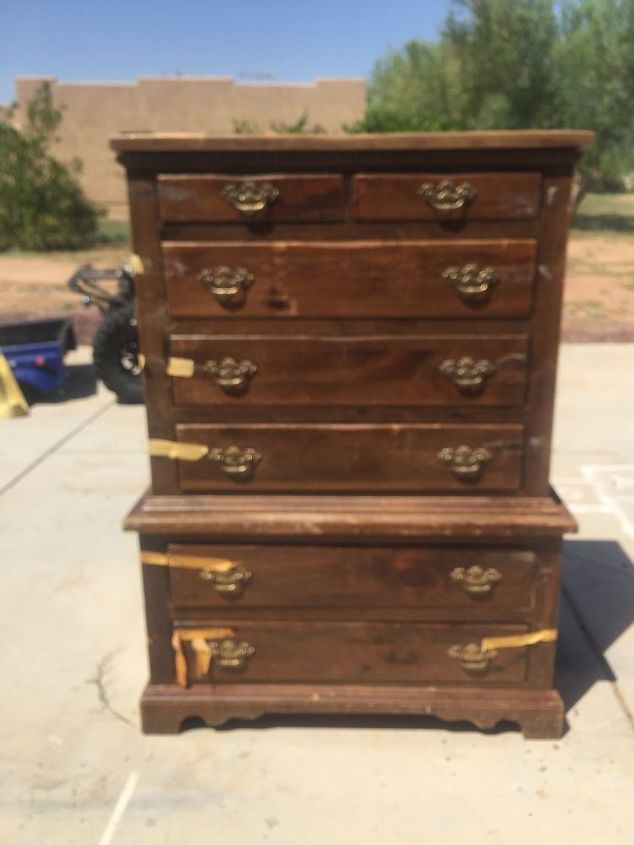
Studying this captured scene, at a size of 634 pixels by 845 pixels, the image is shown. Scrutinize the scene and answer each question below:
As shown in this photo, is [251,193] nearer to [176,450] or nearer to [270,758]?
[176,450]

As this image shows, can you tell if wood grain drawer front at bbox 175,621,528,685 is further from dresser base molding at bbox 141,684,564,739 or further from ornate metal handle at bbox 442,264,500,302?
ornate metal handle at bbox 442,264,500,302

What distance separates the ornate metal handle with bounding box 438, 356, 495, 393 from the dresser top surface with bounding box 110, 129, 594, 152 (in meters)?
0.60

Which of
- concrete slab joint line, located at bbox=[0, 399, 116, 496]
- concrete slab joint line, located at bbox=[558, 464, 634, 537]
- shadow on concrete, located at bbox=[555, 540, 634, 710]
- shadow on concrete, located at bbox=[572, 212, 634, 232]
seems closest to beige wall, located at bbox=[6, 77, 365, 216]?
shadow on concrete, located at bbox=[572, 212, 634, 232]

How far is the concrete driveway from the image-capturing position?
238 cm

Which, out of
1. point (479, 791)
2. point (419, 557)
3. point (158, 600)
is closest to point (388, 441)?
point (419, 557)

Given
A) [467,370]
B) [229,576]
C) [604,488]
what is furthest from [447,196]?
[604,488]

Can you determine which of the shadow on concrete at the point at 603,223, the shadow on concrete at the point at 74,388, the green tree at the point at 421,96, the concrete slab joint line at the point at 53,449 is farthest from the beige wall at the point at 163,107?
the concrete slab joint line at the point at 53,449

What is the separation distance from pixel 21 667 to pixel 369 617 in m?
1.38

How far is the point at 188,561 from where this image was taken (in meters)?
2.67

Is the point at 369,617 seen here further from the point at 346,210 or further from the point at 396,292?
the point at 346,210

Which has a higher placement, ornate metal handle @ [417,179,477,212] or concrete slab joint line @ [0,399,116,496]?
ornate metal handle @ [417,179,477,212]

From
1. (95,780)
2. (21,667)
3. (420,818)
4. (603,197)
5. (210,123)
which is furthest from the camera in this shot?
(603,197)

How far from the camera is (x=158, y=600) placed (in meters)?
2.71

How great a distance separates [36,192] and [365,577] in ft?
64.0
